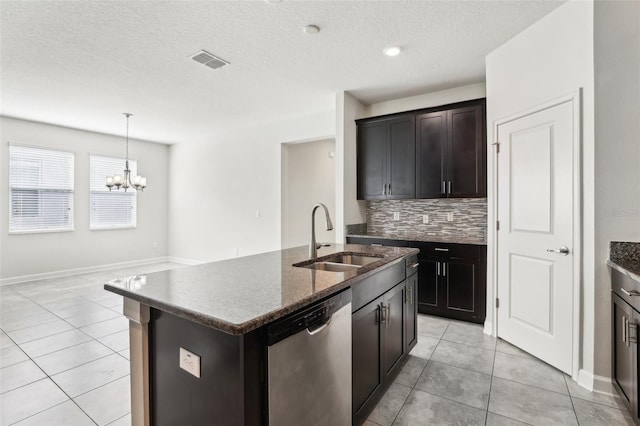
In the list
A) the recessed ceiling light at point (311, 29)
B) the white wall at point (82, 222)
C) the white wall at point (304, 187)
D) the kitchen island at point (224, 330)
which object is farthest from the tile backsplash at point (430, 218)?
the white wall at point (82, 222)

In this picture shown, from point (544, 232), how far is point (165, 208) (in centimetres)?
736

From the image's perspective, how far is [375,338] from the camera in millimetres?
1966

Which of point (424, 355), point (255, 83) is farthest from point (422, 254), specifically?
point (255, 83)

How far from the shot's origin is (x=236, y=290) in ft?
4.61

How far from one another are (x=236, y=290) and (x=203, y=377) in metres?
0.36

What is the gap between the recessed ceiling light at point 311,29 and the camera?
8.64ft

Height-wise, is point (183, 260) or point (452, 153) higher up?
point (452, 153)

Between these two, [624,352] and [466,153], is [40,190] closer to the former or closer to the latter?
[466,153]

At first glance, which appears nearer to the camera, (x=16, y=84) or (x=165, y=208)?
(x=16, y=84)

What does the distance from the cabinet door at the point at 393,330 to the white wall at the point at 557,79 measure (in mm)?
1278

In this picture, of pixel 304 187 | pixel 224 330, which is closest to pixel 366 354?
pixel 224 330

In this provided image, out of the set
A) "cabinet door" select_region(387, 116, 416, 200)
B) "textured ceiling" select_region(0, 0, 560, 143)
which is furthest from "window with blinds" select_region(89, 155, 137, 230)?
"cabinet door" select_region(387, 116, 416, 200)

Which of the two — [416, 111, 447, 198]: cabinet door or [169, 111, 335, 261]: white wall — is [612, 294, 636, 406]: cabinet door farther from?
[169, 111, 335, 261]: white wall

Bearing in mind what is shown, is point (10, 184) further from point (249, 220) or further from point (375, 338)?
point (375, 338)
